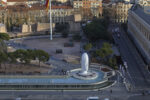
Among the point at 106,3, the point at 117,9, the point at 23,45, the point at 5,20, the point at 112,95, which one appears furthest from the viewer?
the point at 106,3

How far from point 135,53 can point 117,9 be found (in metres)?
36.3

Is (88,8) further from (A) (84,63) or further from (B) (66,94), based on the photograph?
(B) (66,94)

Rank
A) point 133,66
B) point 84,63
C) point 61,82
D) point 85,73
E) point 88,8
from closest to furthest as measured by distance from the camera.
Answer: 1. point 61,82
2. point 84,63
3. point 85,73
4. point 133,66
5. point 88,8

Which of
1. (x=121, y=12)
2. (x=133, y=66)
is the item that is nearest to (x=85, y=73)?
(x=133, y=66)

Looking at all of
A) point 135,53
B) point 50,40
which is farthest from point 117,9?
point 135,53

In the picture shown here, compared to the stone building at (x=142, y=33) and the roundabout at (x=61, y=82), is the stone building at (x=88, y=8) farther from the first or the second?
the roundabout at (x=61, y=82)

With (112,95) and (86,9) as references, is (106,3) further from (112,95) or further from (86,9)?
(112,95)

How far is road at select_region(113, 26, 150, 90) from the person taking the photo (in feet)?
105

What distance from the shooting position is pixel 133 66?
38.8 m

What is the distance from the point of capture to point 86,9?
8050cm

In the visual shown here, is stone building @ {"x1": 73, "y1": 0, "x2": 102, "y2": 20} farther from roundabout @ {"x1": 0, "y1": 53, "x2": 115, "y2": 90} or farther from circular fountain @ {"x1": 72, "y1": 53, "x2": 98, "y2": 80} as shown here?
roundabout @ {"x1": 0, "y1": 53, "x2": 115, "y2": 90}

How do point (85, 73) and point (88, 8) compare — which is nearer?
point (85, 73)

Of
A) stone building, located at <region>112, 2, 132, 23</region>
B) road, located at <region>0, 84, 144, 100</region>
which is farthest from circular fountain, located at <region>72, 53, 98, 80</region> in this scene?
stone building, located at <region>112, 2, 132, 23</region>

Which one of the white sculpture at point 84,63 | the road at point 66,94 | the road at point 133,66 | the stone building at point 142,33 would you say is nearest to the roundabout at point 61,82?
the white sculpture at point 84,63
